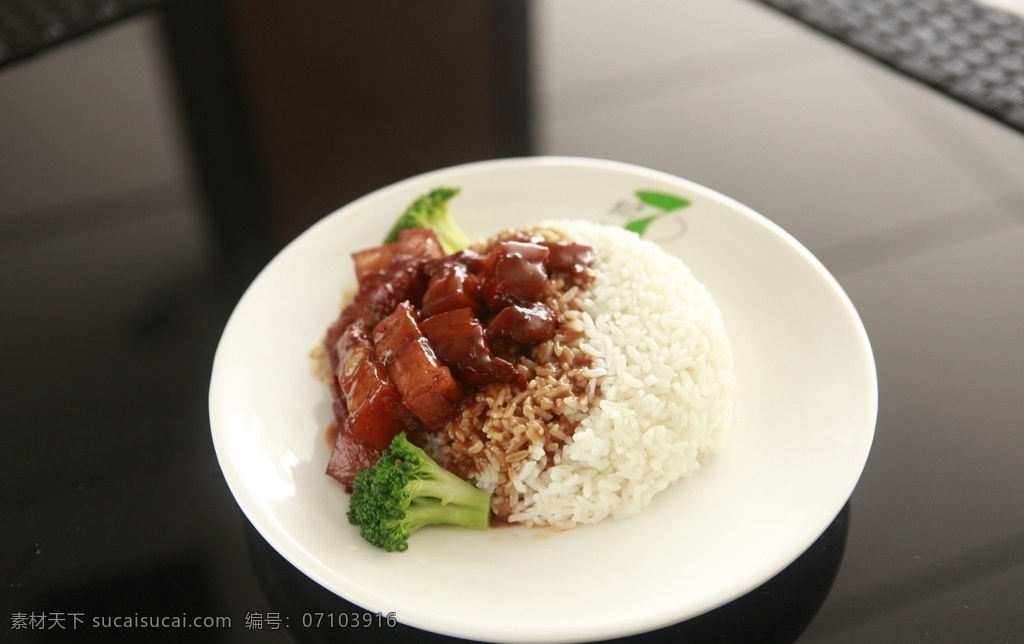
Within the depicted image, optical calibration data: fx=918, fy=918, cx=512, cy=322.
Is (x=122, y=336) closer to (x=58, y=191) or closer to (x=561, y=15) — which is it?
(x=58, y=191)

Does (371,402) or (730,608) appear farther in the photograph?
(371,402)

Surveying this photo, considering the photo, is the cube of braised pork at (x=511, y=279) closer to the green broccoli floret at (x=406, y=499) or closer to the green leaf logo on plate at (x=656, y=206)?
the green broccoli floret at (x=406, y=499)

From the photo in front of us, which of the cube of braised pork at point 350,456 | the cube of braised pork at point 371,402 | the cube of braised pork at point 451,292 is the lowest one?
the cube of braised pork at point 350,456

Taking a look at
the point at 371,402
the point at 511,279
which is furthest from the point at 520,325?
the point at 371,402

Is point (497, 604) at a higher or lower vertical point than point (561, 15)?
lower

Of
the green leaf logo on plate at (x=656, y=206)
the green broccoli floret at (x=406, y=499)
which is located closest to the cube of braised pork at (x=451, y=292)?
the green broccoli floret at (x=406, y=499)

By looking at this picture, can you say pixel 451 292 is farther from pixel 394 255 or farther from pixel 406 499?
pixel 406 499

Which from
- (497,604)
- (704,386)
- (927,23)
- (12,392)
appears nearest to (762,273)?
(704,386)
